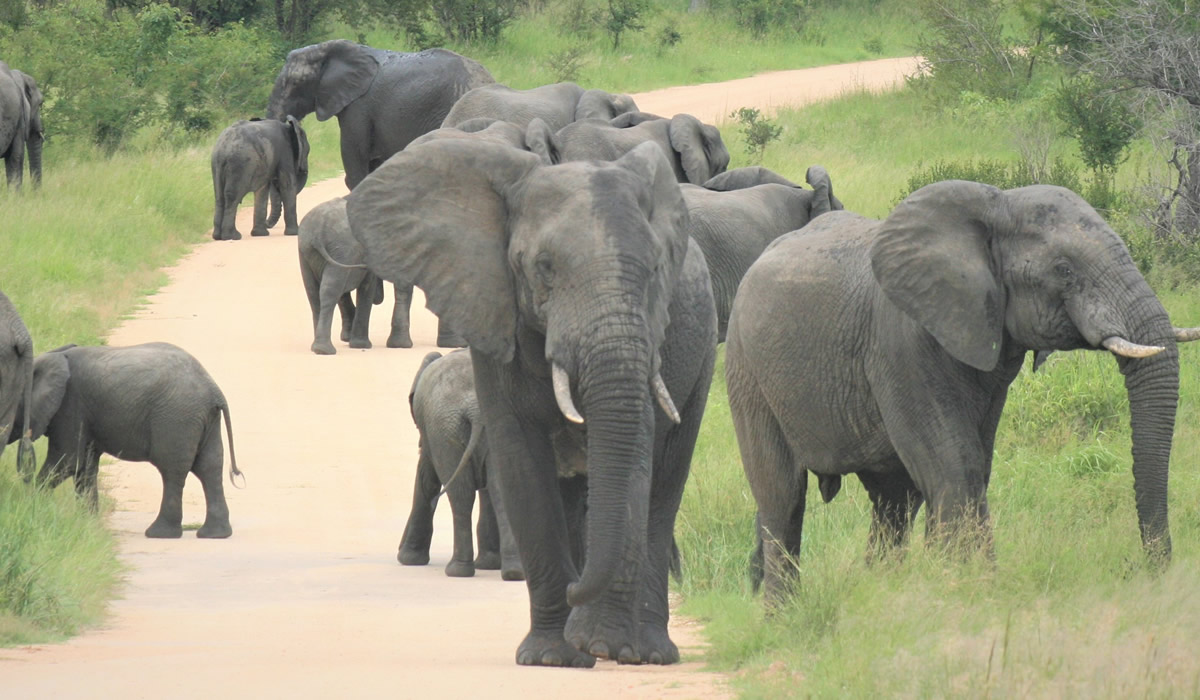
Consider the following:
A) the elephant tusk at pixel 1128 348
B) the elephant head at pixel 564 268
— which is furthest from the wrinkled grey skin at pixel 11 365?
the elephant tusk at pixel 1128 348

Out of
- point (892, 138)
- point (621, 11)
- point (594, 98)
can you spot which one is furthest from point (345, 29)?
point (594, 98)

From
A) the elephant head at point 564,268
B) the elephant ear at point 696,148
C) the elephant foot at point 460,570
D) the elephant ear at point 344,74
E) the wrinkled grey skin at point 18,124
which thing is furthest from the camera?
the wrinkled grey skin at point 18,124

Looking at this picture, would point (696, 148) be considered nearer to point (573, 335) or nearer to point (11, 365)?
point (11, 365)

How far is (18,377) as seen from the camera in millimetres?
7719

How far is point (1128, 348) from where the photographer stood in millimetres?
5902

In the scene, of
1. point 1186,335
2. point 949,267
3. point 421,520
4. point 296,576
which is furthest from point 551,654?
point 421,520

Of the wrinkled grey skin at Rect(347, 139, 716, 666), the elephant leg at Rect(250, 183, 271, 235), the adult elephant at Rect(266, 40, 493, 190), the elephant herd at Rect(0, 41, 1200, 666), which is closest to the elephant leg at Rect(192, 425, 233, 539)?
the elephant herd at Rect(0, 41, 1200, 666)

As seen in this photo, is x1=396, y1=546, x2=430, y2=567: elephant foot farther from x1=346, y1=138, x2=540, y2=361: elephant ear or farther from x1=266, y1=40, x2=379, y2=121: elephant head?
x1=266, y1=40, x2=379, y2=121: elephant head

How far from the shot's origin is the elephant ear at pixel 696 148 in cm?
1279

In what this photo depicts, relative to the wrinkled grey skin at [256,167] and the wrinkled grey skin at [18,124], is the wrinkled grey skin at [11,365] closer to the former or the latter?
the wrinkled grey skin at [18,124]

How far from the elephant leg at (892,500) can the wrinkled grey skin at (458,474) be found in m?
1.46

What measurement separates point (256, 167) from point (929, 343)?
12.9 meters

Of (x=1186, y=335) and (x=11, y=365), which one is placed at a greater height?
(x=1186, y=335)

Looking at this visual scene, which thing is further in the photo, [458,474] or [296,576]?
[458,474]
